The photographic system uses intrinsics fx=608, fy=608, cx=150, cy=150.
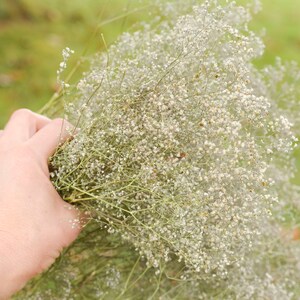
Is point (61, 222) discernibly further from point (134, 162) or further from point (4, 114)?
point (4, 114)

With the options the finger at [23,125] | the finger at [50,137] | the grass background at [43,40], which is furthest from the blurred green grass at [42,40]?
the finger at [50,137]

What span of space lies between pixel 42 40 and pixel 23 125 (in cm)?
348

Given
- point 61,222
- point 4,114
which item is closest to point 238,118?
point 61,222

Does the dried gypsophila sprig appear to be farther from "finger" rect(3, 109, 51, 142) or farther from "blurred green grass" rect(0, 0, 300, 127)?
"blurred green grass" rect(0, 0, 300, 127)

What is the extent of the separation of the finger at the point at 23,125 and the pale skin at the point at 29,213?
32mm

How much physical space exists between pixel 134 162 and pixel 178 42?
0.35 m

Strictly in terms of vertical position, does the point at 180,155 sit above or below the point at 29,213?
above

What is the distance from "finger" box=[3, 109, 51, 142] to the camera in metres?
1.72

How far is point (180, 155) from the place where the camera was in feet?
5.12

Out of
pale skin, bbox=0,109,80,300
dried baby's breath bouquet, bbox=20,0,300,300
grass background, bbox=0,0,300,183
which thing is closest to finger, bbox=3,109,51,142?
pale skin, bbox=0,109,80,300

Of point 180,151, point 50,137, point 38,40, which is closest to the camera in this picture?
point 180,151

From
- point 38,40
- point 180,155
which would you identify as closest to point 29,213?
point 180,155

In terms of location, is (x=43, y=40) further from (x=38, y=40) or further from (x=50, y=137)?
(x=50, y=137)

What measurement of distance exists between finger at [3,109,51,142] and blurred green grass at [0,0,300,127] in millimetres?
2311
